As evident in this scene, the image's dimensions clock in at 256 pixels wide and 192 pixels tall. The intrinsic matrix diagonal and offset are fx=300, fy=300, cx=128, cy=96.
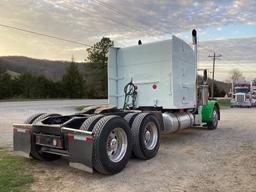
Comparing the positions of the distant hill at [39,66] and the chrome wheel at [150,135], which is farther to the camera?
the distant hill at [39,66]

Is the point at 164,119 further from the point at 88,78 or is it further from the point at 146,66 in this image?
the point at 88,78

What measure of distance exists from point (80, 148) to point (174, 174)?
187cm

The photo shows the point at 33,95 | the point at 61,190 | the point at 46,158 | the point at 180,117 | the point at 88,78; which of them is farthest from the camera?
the point at 88,78

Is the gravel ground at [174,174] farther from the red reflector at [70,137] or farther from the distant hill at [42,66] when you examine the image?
the distant hill at [42,66]

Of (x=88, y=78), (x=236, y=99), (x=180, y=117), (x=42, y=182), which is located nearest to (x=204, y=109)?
(x=180, y=117)

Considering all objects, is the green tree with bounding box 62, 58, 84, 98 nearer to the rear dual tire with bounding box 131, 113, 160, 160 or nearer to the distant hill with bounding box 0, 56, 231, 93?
the distant hill with bounding box 0, 56, 231, 93

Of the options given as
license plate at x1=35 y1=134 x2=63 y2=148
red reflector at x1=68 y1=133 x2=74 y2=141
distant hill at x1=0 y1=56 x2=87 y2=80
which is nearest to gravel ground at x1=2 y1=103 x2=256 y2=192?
license plate at x1=35 y1=134 x2=63 y2=148

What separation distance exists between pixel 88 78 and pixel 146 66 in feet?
170

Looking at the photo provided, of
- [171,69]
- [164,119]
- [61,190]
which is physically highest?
[171,69]

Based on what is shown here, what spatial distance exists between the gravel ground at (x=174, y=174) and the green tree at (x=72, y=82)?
161 feet

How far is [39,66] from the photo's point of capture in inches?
2403

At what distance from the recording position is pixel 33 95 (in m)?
51.2

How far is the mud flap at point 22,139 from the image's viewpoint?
640 centimetres

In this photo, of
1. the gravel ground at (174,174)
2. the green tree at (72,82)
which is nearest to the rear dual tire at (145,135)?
the gravel ground at (174,174)
